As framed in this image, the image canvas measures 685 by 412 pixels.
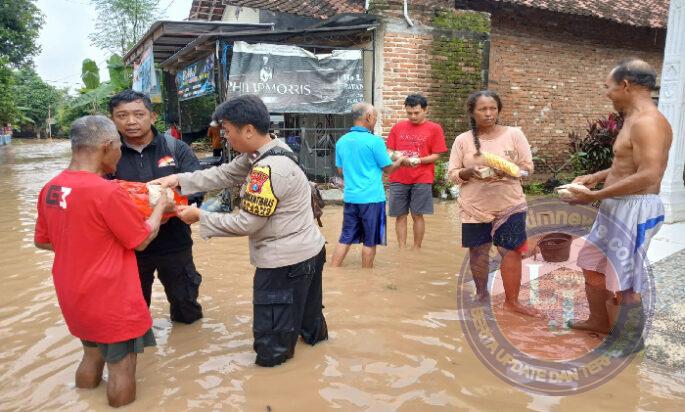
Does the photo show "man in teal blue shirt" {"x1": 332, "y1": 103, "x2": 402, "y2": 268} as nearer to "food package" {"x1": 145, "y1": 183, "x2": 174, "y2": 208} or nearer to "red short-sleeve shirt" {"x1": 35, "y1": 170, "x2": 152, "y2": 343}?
"food package" {"x1": 145, "y1": 183, "x2": 174, "y2": 208}

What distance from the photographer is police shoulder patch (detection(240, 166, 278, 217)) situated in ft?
9.15

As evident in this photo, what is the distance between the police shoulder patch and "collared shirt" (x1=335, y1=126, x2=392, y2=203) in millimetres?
2224

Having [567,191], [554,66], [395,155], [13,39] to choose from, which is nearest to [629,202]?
[567,191]

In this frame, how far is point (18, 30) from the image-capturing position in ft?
76.2

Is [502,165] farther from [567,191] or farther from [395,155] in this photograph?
[395,155]

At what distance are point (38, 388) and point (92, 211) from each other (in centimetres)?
132

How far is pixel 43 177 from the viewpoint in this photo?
14281 mm

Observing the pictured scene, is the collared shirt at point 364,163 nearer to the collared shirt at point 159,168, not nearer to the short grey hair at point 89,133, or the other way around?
the collared shirt at point 159,168

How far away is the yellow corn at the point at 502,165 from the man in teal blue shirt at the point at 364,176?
1.47 metres

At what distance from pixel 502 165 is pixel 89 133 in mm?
2694

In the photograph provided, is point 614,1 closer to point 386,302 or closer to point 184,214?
point 386,302

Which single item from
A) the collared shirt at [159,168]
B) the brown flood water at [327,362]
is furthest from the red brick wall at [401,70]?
the collared shirt at [159,168]

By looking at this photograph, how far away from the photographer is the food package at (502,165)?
3578 millimetres

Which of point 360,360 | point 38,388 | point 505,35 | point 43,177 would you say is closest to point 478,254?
point 360,360
